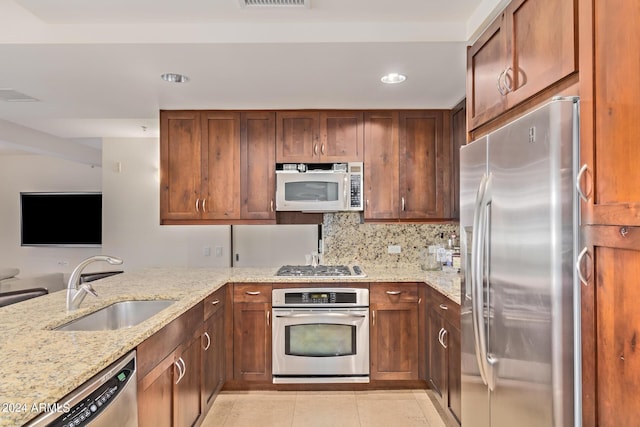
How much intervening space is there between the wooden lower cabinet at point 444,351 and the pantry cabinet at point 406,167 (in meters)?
0.81

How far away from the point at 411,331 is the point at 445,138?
1631mm

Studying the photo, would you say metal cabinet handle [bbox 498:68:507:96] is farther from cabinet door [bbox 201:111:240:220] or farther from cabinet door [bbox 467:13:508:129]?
cabinet door [bbox 201:111:240:220]

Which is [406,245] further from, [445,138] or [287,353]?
[287,353]

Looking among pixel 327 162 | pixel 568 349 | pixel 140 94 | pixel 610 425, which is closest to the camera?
pixel 610 425

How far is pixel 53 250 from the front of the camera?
6.42 metres

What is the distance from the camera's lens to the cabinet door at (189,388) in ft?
6.61

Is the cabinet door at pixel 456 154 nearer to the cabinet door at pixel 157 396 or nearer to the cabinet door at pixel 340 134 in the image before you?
the cabinet door at pixel 340 134

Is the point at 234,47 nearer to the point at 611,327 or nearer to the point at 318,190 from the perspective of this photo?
the point at 318,190

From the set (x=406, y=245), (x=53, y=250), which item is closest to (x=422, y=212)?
(x=406, y=245)

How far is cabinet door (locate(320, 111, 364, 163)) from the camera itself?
3.39 meters

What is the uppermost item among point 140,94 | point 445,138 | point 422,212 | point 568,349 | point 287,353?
point 140,94

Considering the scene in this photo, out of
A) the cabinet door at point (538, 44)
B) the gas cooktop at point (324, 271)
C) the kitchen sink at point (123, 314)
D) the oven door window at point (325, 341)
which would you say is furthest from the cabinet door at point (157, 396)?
the cabinet door at point (538, 44)

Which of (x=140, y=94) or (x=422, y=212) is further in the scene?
(x=422, y=212)

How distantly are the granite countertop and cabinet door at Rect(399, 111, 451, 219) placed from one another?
651 mm
